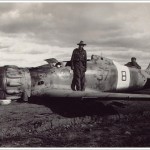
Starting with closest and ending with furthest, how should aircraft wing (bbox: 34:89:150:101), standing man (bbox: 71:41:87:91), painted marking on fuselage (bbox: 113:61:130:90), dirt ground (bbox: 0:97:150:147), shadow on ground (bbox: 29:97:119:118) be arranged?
dirt ground (bbox: 0:97:150:147) → aircraft wing (bbox: 34:89:150:101) → shadow on ground (bbox: 29:97:119:118) → standing man (bbox: 71:41:87:91) → painted marking on fuselage (bbox: 113:61:130:90)

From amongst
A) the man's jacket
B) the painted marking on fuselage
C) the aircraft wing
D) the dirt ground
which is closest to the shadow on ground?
the dirt ground

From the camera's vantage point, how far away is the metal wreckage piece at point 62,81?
27.6 ft

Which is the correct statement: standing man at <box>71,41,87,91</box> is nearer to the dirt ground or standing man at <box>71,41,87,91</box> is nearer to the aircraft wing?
the aircraft wing

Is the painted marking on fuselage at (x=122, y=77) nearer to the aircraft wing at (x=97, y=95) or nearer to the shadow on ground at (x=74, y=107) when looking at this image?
the shadow on ground at (x=74, y=107)

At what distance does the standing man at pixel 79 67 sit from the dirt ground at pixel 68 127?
1147 millimetres

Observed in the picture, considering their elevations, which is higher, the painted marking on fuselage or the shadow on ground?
the painted marking on fuselage

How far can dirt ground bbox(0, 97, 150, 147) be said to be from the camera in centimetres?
523

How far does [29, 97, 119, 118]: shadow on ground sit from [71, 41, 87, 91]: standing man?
634 millimetres

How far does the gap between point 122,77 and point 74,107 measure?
3403 millimetres

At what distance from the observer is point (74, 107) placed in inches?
345

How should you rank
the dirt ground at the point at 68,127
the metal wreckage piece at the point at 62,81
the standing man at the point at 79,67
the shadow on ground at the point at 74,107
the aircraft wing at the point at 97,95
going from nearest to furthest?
the dirt ground at the point at 68,127, the aircraft wing at the point at 97,95, the shadow on ground at the point at 74,107, the metal wreckage piece at the point at 62,81, the standing man at the point at 79,67

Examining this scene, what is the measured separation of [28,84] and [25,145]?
3968 millimetres

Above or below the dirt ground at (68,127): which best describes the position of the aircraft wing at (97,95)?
above

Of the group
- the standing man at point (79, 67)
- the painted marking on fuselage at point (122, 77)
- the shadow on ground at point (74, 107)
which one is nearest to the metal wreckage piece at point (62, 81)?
the painted marking on fuselage at point (122, 77)
